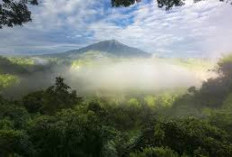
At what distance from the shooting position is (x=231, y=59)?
114 metres

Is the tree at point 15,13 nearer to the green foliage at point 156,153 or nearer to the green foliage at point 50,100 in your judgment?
the green foliage at point 156,153

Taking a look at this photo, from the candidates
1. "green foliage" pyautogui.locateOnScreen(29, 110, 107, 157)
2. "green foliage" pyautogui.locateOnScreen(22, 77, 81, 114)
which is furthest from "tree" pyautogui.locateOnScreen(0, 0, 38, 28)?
"green foliage" pyautogui.locateOnScreen(22, 77, 81, 114)

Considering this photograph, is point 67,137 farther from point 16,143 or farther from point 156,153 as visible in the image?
point 156,153

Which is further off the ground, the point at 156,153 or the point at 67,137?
the point at 67,137

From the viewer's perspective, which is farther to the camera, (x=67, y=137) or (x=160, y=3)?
(x=67, y=137)

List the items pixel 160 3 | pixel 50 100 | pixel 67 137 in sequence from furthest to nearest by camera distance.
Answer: pixel 50 100 → pixel 67 137 → pixel 160 3

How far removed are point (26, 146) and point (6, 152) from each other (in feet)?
4.26

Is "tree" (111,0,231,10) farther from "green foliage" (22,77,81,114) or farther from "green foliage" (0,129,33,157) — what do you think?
"green foliage" (22,77,81,114)

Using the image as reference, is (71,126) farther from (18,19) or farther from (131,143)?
(18,19)

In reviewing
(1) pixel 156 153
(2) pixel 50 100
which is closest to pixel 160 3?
(1) pixel 156 153

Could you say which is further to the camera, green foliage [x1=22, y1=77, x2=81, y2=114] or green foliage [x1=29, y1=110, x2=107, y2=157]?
green foliage [x1=22, y1=77, x2=81, y2=114]

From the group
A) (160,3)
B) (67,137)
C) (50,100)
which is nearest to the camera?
A: (160,3)

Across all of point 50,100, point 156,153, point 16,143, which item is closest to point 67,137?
point 16,143

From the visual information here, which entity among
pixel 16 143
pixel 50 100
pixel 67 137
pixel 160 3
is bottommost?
pixel 50 100
